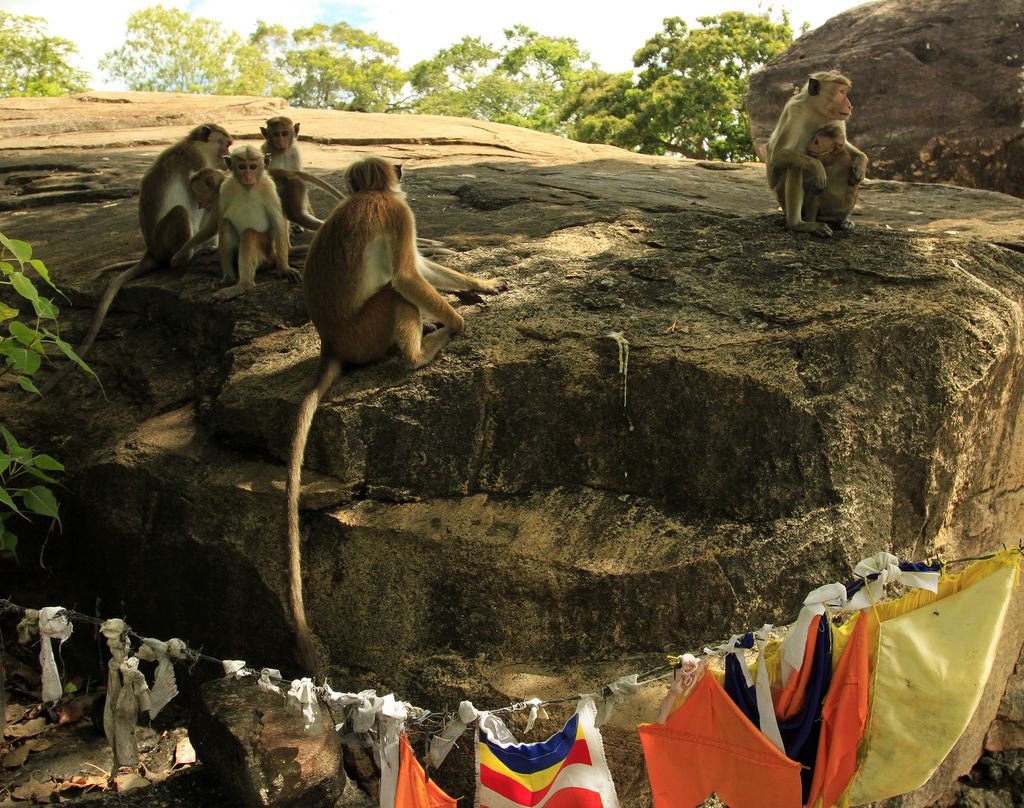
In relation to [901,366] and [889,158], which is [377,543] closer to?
[901,366]

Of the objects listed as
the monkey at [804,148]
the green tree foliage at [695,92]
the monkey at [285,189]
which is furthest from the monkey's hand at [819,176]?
the green tree foliage at [695,92]

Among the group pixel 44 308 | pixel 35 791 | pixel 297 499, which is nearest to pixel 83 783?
pixel 35 791

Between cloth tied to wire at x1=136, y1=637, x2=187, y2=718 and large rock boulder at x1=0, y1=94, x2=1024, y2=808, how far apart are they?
917 millimetres

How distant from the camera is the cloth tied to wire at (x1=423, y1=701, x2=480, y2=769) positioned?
320 centimetres

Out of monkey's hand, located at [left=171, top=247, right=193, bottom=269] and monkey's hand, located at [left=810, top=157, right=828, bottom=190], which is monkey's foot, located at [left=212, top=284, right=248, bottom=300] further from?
monkey's hand, located at [left=810, top=157, right=828, bottom=190]

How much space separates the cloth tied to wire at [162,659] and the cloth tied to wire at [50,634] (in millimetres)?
281

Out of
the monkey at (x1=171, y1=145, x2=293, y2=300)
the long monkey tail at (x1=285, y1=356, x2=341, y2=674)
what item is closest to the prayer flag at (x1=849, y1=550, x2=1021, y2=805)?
the long monkey tail at (x1=285, y1=356, x2=341, y2=674)

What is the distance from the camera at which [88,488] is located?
16.9ft

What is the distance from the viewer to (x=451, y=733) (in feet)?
10.7

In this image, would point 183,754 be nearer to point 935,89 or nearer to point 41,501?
point 41,501

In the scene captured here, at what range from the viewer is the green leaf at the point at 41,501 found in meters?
4.69

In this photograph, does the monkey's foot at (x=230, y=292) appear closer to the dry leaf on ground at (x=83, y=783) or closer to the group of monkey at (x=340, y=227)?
the group of monkey at (x=340, y=227)

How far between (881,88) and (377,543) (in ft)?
43.9

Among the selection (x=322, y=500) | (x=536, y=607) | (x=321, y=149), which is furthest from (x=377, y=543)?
(x=321, y=149)
